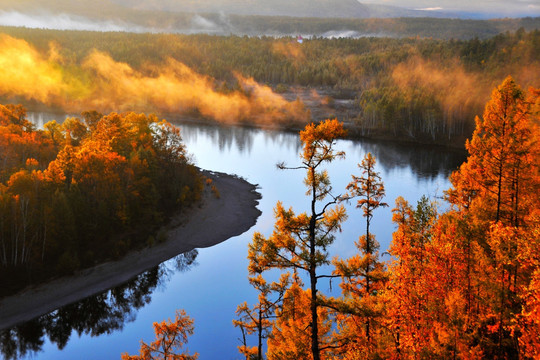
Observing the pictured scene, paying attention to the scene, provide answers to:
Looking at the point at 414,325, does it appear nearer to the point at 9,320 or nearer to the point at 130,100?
the point at 9,320

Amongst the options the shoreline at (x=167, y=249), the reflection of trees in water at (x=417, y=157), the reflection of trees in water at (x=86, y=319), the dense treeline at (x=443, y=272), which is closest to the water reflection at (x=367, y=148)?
the reflection of trees in water at (x=417, y=157)

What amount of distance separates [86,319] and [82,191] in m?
15.5

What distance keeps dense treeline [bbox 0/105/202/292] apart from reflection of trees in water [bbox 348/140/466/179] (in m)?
45.0

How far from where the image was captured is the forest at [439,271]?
1391cm

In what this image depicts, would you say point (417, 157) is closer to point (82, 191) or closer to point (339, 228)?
point (82, 191)

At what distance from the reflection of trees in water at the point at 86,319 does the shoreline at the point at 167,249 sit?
70 cm

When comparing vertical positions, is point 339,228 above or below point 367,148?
above

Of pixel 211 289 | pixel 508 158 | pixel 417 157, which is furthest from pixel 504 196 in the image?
pixel 417 157

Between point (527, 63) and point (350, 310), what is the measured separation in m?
140

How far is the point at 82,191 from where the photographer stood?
48188mm

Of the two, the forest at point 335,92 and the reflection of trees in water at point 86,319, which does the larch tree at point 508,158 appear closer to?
the reflection of trees in water at point 86,319

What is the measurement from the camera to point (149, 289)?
42875mm

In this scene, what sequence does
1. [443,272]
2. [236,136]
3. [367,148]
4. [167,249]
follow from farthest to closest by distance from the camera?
[236,136], [367,148], [167,249], [443,272]

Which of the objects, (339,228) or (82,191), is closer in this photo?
(339,228)
